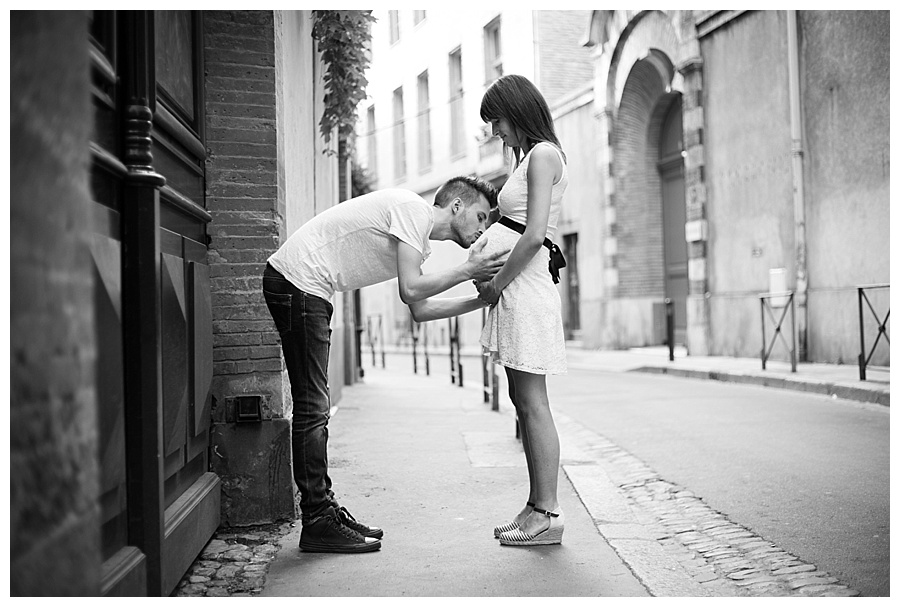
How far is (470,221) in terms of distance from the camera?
3633 mm

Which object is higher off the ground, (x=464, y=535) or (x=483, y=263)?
(x=483, y=263)

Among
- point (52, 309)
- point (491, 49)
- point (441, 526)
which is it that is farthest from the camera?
point (491, 49)

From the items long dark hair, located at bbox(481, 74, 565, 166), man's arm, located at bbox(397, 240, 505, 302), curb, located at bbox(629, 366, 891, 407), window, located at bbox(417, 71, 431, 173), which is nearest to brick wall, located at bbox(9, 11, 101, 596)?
man's arm, located at bbox(397, 240, 505, 302)

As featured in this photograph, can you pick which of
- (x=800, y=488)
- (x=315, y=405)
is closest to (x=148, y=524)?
(x=315, y=405)

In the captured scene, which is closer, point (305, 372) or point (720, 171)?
point (305, 372)

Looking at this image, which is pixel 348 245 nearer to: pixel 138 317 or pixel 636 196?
pixel 138 317

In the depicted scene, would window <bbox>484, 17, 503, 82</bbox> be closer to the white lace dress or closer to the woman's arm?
the white lace dress

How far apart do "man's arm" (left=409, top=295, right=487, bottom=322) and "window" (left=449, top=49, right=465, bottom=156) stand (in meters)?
22.4

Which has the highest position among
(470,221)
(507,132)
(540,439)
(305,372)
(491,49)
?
(491,49)

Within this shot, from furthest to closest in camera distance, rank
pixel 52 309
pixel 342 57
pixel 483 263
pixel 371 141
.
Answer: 1. pixel 371 141
2. pixel 342 57
3. pixel 483 263
4. pixel 52 309

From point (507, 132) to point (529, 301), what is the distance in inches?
27.4

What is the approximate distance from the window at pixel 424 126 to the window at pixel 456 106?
1.86 m

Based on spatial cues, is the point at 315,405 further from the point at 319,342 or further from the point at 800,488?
the point at 800,488

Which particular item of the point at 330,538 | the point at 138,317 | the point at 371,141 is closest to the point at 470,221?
the point at 330,538
